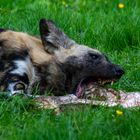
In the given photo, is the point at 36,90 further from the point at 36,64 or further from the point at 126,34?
the point at 126,34

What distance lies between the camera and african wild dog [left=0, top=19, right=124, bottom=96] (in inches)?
221

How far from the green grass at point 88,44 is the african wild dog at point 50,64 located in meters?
0.34

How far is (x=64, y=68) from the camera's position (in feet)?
19.6

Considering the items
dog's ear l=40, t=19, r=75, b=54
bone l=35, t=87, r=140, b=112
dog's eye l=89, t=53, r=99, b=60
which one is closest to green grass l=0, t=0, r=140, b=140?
bone l=35, t=87, r=140, b=112

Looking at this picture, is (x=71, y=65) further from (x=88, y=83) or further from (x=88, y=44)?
(x=88, y=44)

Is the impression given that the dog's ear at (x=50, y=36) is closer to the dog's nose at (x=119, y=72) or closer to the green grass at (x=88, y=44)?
the dog's nose at (x=119, y=72)

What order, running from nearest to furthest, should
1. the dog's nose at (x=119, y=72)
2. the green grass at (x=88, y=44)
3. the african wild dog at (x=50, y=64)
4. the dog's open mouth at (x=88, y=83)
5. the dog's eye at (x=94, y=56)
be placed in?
the green grass at (x=88, y=44), the african wild dog at (x=50, y=64), the dog's open mouth at (x=88, y=83), the dog's nose at (x=119, y=72), the dog's eye at (x=94, y=56)

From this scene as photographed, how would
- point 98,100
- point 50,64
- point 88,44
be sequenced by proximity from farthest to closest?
point 88,44
point 50,64
point 98,100

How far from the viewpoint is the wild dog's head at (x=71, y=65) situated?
19.3ft

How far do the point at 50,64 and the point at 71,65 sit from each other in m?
0.20

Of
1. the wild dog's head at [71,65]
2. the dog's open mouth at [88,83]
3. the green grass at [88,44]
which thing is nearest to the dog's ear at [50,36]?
the wild dog's head at [71,65]

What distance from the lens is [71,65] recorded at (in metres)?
6.02

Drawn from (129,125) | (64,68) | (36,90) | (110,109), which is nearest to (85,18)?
(64,68)

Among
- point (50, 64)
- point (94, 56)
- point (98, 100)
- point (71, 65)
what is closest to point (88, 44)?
point (94, 56)
